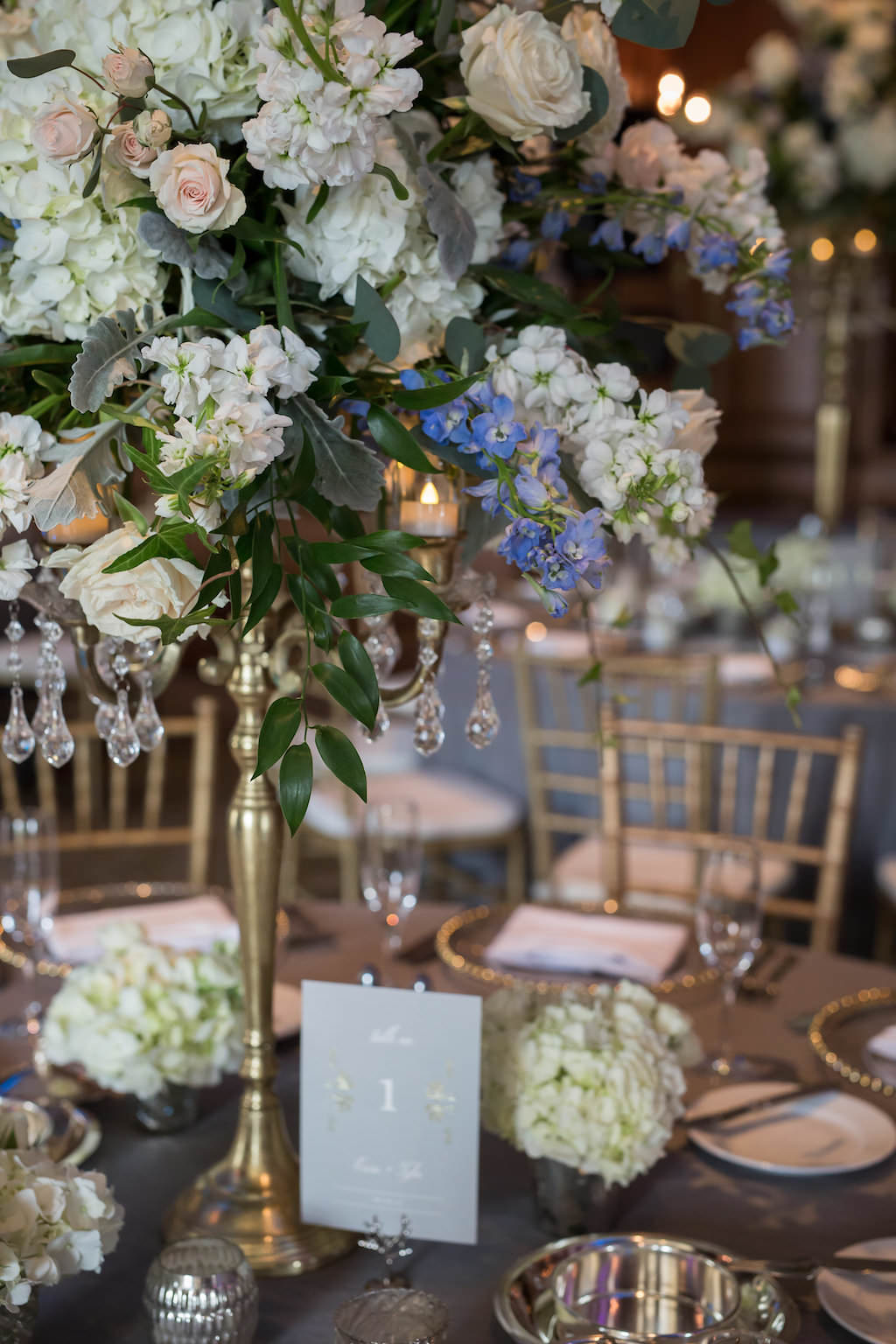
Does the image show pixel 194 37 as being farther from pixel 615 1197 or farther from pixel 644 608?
pixel 644 608

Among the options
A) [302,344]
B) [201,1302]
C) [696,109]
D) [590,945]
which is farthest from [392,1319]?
[696,109]

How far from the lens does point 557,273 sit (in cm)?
559

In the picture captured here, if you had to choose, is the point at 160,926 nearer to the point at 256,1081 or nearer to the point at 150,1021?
the point at 150,1021

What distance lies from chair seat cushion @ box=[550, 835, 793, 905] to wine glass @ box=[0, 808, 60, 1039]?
1332 millimetres

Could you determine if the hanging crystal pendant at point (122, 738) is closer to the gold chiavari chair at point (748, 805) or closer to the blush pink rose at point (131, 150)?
the blush pink rose at point (131, 150)

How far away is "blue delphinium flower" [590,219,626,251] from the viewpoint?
1082 mm

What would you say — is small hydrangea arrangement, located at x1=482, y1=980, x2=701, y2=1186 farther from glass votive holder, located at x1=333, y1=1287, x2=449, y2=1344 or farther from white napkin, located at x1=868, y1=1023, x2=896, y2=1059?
white napkin, located at x1=868, y1=1023, x2=896, y2=1059

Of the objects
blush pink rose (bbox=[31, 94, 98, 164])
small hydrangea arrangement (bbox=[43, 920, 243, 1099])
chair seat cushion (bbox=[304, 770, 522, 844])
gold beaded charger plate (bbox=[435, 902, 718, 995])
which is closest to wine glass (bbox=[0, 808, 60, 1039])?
small hydrangea arrangement (bbox=[43, 920, 243, 1099])

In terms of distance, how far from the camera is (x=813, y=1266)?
3.35 ft

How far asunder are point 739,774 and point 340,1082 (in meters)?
2.05

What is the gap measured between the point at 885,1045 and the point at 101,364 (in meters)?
1.04

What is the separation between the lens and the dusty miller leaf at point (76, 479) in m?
0.86

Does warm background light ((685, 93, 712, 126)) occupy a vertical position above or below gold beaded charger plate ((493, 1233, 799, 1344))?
above

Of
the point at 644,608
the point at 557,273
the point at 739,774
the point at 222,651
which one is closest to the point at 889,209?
the point at 557,273
